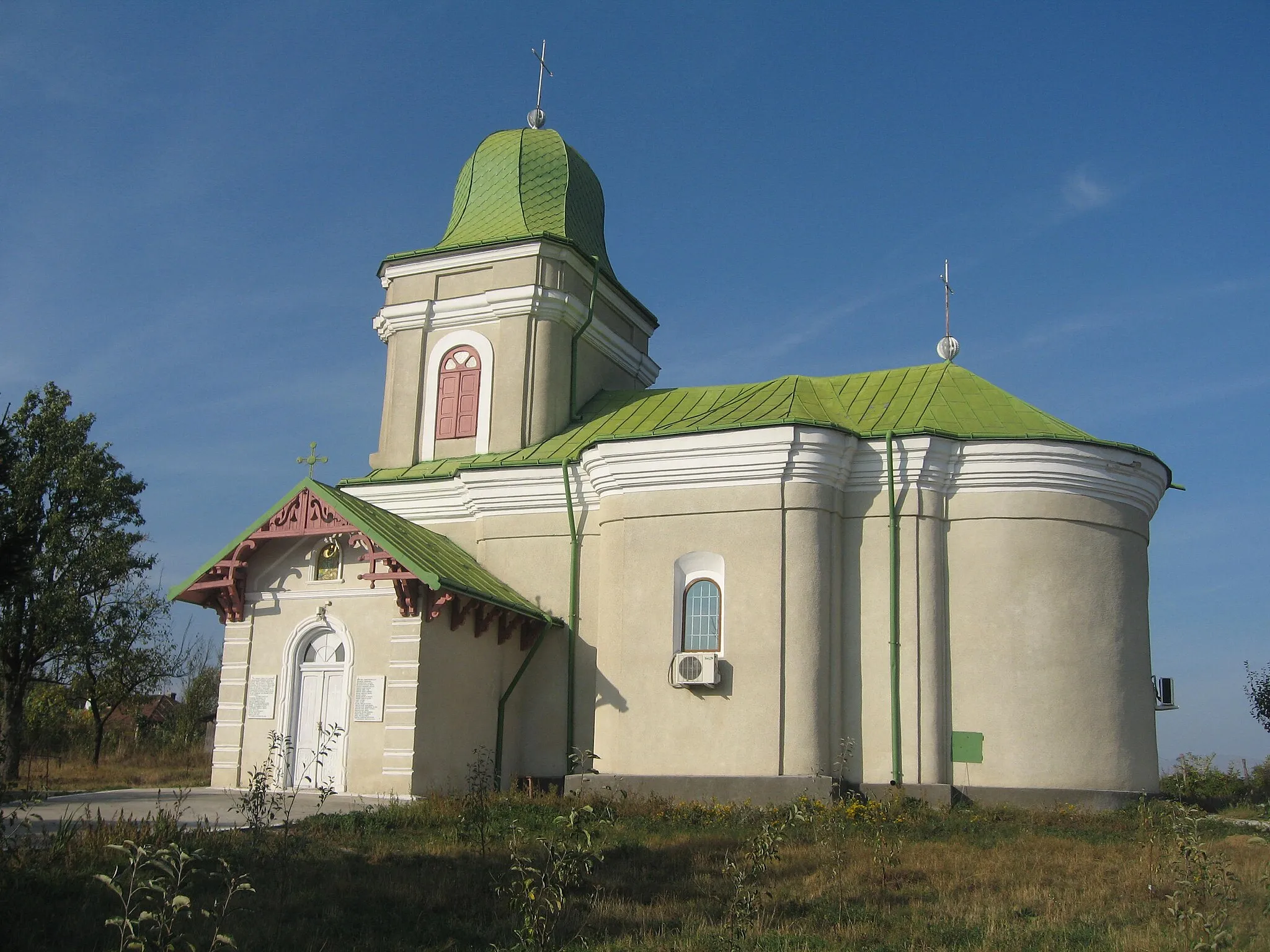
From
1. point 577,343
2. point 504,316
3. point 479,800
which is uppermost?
point 504,316

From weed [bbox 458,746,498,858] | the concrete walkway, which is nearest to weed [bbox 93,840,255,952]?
the concrete walkway

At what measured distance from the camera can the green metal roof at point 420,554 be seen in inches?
608

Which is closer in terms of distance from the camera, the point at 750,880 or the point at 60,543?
the point at 750,880

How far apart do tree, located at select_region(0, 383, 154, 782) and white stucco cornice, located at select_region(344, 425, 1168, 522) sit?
11.4m

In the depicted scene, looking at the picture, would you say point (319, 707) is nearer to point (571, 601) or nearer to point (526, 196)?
point (571, 601)

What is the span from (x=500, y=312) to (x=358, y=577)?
5.97m

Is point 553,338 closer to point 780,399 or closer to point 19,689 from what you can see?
point 780,399

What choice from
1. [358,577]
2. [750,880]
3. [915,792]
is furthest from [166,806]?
[915,792]

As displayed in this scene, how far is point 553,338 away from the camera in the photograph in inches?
796

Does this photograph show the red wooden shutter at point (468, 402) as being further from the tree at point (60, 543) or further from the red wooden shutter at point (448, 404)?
Result: the tree at point (60, 543)

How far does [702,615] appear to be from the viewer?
16.4 metres

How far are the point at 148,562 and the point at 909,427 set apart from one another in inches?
619

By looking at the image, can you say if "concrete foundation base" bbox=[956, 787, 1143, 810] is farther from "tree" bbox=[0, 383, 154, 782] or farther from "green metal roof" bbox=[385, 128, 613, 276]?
"tree" bbox=[0, 383, 154, 782]

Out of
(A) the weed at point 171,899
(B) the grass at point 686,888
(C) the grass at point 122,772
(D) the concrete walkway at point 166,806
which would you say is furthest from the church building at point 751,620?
(A) the weed at point 171,899
